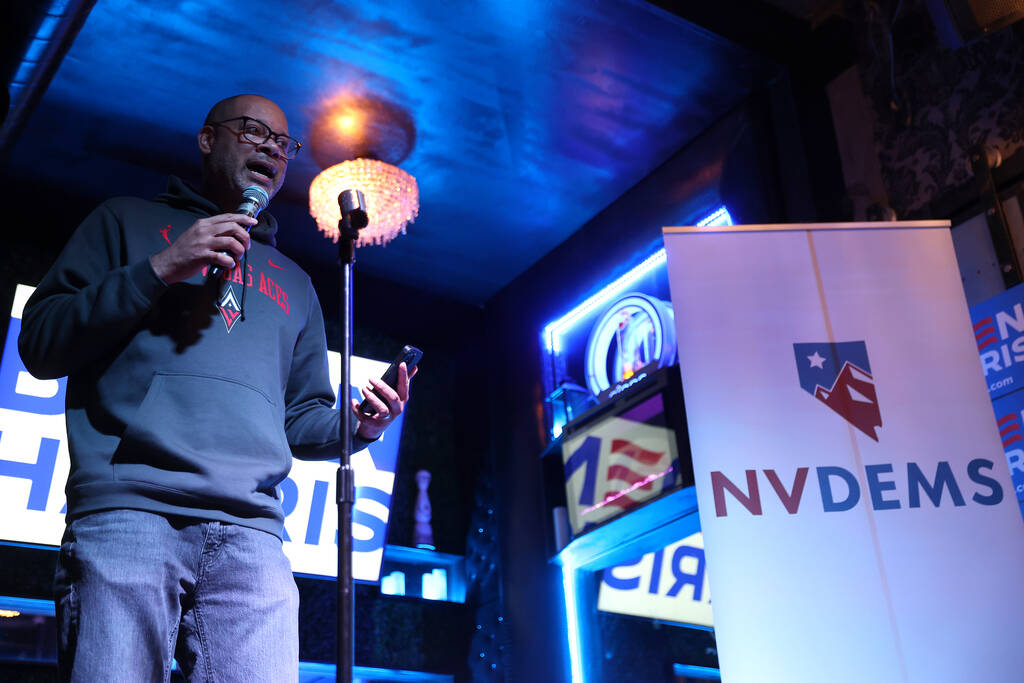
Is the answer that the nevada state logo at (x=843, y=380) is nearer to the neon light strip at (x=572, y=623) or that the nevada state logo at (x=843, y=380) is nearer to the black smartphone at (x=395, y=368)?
the black smartphone at (x=395, y=368)

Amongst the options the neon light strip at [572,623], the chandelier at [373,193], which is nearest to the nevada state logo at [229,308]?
the chandelier at [373,193]

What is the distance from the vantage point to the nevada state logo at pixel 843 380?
233 centimetres

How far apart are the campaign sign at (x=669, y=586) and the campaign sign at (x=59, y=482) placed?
1.03 meters

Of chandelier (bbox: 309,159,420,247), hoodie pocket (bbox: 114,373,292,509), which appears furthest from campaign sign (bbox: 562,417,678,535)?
hoodie pocket (bbox: 114,373,292,509)

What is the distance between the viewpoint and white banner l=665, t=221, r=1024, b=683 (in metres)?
2.11

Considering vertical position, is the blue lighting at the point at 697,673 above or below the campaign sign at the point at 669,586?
below

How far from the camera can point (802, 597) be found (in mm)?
2154

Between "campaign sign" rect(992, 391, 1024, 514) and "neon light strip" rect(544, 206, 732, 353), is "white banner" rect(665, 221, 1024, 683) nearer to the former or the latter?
"campaign sign" rect(992, 391, 1024, 514)

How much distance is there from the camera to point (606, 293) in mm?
3979

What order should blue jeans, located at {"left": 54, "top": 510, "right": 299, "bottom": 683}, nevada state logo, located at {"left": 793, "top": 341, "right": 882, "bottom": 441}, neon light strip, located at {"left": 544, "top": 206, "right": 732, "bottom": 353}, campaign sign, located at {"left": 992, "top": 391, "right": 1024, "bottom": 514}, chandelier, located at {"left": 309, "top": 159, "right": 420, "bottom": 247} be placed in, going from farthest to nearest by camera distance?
chandelier, located at {"left": 309, "top": 159, "right": 420, "bottom": 247}
neon light strip, located at {"left": 544, "top": 206, "right": 732, "bottom": 353}
campaign sign, located at {"left": 992, "top": 391, "right": 1024, "bottom": 514}
nevada state logo, located at {"left": 793, "top": 341, "right": 882, "bottom": 441}
blue jeans, located at {"left": 54, "top": 510, "right": 299, "bottom": 683}

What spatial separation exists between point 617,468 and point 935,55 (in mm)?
1734

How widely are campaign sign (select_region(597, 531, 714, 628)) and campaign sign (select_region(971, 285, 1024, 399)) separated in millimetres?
1141

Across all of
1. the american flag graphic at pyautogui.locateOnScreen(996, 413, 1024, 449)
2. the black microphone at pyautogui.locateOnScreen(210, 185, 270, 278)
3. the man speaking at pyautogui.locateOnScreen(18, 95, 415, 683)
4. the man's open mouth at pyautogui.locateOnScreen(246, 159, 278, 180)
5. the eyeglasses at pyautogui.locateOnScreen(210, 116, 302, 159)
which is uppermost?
the eyeglasses at pyautogui.locateOnScreen(210, 116, 302, 159)

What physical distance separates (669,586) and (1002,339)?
1.41 meters
